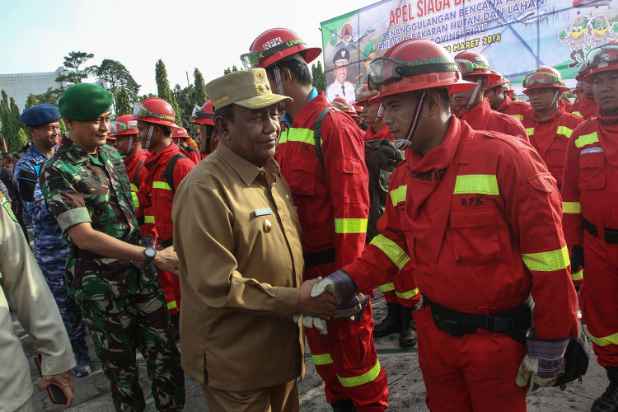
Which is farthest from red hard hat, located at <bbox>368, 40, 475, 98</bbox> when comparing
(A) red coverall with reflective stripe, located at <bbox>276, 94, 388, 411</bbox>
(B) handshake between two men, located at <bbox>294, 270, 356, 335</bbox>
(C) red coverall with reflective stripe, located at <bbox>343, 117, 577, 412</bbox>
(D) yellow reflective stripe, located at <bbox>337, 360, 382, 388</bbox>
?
(D) yellow reflective stripe, located at <bbox>337, 360, 382, 388</bbox>

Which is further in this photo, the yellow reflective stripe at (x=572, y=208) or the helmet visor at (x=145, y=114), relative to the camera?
the helmet visor at (x=145, y=114)

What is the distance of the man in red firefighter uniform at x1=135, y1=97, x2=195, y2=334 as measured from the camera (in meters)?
4.02

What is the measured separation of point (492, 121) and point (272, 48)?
2443 millimetres

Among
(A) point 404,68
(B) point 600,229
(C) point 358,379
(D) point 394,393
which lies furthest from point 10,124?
(B) point 600,229

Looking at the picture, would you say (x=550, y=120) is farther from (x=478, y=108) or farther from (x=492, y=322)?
(x=492, y=322)

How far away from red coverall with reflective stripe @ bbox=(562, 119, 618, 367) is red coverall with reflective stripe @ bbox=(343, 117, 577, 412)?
1.59 metres

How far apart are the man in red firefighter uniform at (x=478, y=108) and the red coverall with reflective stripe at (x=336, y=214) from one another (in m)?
1.95

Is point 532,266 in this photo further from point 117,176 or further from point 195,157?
point 195,157

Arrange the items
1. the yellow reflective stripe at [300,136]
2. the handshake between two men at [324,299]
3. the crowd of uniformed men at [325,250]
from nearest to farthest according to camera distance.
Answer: the crowd of uniformed men at [325,250] < the handshake between two men at [324,299] < the yellow reflective stripe at [300,136]

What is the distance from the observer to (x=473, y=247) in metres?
1.84

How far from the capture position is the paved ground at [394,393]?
3217 mm

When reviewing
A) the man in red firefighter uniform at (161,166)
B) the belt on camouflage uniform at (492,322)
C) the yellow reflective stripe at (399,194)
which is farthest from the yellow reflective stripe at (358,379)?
the man in red firefighter uniform at (161,166)

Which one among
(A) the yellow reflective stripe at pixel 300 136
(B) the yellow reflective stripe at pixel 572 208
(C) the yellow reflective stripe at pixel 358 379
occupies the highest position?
(A) the yellow reflective stripe at pixel 300 136

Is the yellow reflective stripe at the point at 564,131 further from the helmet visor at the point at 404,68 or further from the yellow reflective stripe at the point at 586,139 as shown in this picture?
the helmet visor at the point at 404,68
